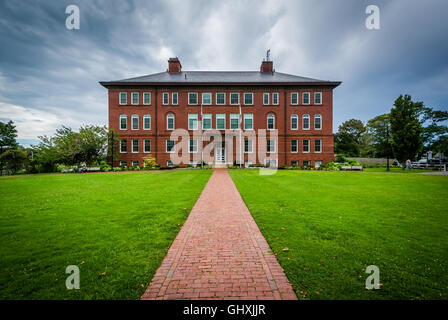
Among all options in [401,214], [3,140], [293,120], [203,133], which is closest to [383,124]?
[293,120]

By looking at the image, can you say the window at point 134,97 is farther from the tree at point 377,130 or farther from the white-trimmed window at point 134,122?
the tree at point 377,130

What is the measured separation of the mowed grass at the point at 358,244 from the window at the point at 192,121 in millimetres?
22492

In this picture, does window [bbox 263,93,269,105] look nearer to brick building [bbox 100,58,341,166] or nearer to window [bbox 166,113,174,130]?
brick building [bbox 100,58,341,166]

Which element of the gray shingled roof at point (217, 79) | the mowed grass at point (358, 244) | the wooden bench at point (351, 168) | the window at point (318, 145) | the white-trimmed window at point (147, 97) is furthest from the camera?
the window at point (318, 145)

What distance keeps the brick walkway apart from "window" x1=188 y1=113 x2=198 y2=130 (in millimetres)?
23719

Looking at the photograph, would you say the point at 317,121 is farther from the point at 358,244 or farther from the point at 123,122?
the point at 123,122

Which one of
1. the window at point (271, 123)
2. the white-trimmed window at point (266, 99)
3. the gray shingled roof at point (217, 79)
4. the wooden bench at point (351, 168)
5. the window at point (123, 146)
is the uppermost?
the gray shingled roof at point (217, 79)

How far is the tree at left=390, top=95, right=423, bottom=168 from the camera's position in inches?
1016

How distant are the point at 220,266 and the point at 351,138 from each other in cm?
5789

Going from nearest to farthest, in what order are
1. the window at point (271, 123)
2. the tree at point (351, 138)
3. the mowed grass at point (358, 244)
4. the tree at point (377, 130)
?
1. the mowed grass at point (358, 244)
2. the window at point (271, 123)
3. the tree at point (377, 130)
4. the tree at point (351, 138)

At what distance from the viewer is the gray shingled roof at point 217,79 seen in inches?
1063

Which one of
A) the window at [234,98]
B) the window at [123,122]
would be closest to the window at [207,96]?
the window at [234,98]

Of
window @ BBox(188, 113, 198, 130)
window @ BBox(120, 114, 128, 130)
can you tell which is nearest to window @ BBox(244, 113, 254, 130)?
window @ BBox(188, 113, 198, 130)
